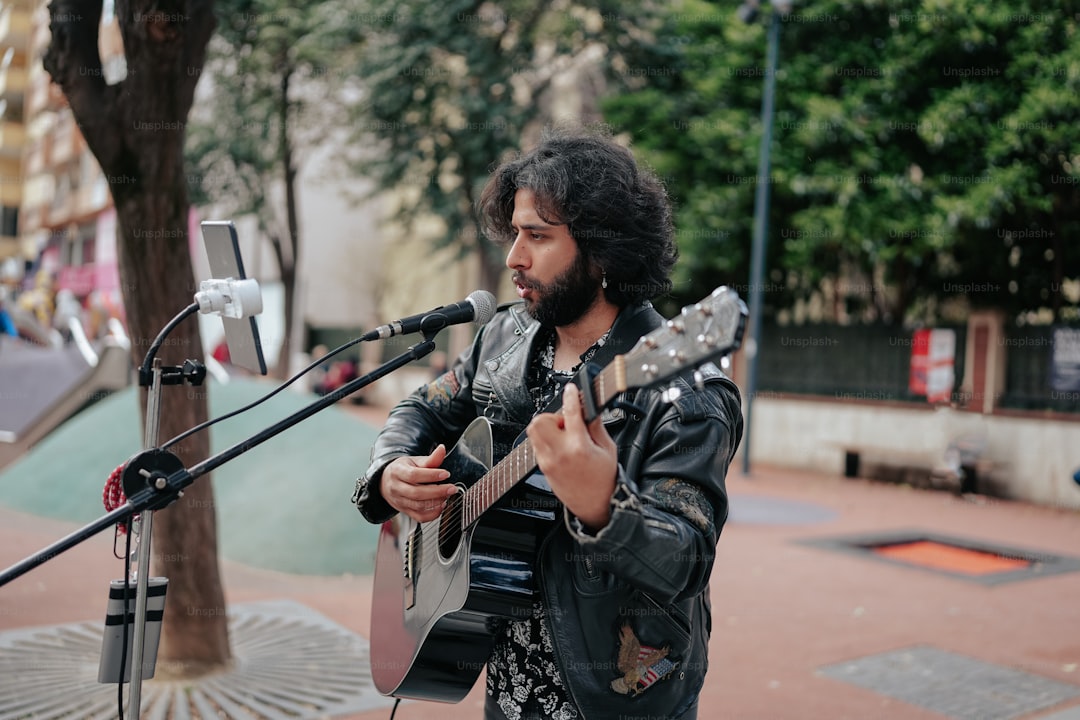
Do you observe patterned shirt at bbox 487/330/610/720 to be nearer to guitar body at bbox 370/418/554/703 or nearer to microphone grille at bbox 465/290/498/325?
guitar body at bbox 370/418/554/703

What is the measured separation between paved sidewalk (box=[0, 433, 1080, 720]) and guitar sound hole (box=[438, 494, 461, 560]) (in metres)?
2.08

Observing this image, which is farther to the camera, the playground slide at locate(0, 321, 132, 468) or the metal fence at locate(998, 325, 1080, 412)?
the metal fence at locate(998, 325, 1080, 412)

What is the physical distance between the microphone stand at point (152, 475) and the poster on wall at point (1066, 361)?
11638 mm

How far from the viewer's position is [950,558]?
28.1 ft

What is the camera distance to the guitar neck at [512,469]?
167cm

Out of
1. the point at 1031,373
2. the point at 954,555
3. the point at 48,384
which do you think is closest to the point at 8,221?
the point at 48,384

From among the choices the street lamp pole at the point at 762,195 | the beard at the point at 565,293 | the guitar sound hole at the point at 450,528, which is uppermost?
the street lamp pole at the point at 762,195

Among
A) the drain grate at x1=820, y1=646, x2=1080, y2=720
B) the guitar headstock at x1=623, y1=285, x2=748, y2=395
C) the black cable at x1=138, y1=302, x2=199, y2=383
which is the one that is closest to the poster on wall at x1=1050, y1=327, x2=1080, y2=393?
the drain grate at x1=820, y1=646, x2=1080, y2=720

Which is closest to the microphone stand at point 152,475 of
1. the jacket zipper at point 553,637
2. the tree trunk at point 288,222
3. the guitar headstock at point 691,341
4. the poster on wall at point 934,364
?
the jacket zipper at point 553,637

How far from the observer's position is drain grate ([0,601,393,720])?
400 cm

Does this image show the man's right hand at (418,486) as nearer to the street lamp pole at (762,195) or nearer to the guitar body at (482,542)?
the guitar body at (482,542)

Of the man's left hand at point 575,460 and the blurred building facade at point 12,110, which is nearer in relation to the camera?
the man's left hand at point 575,460

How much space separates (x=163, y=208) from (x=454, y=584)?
295 centimetres

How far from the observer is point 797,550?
842 centimetres
